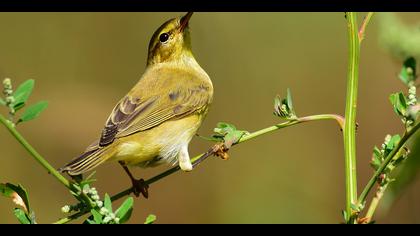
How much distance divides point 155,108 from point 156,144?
38 cm

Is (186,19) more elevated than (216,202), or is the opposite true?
(186,19)

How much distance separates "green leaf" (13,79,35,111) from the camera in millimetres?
1784

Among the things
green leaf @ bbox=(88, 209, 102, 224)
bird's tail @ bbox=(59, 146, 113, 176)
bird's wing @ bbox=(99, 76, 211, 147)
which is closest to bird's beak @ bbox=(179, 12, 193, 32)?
bird's wing @ bbox=(99, 76, 211, 147)

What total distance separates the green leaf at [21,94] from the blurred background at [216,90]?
4.70 meters

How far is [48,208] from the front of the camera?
6434 mm

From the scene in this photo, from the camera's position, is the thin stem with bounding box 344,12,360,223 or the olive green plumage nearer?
the thin stem with bounding box 344,12,360,223

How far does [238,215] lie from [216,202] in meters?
0.81

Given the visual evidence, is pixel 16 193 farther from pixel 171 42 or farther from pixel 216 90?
pixel 216 90

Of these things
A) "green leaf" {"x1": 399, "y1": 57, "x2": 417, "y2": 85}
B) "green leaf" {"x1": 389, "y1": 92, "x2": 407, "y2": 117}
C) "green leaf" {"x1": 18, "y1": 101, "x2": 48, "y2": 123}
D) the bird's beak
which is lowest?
"green leaf" {"x1": 389, "y1": 92, "x2": 407, "y2": 117}

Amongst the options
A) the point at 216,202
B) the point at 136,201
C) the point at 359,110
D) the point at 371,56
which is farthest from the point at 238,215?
the point at 371,56

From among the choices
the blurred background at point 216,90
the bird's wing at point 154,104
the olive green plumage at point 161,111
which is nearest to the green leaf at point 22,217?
the olive green plumage at point 161,111

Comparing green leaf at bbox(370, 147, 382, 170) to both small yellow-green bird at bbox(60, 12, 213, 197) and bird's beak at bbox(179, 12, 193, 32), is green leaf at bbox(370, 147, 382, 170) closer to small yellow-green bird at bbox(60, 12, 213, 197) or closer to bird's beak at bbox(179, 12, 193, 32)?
small yellow-green bird at bbox(60, 12, 213, 197)

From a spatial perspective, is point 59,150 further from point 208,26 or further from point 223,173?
point 208,26

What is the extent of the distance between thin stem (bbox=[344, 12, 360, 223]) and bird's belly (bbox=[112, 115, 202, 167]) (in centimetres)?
235
